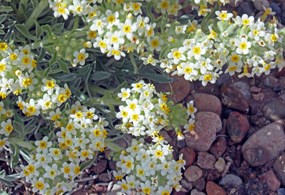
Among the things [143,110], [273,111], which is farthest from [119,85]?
[273,111]

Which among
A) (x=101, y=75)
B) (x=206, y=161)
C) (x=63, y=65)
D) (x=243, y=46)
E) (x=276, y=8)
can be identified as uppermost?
(x=243, y=46)

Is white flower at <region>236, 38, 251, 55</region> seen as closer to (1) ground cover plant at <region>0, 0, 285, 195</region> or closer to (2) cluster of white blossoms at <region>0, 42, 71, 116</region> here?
(1) ground cover plant at <region>0, 0, 285, 195</region>

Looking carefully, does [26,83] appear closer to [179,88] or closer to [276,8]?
[179,88]

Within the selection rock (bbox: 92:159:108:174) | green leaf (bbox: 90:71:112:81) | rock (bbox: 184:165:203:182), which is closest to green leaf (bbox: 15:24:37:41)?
green leaf (bbox: 90:71:112:81)

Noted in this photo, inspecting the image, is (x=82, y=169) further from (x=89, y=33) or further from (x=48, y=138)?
(x=89, y=33)

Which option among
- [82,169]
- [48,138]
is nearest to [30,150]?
[48,138]

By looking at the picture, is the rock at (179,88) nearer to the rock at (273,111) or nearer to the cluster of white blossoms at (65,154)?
the rock at (273,111)

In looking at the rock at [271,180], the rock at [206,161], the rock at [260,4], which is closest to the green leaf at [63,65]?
the rock at [206,161]
